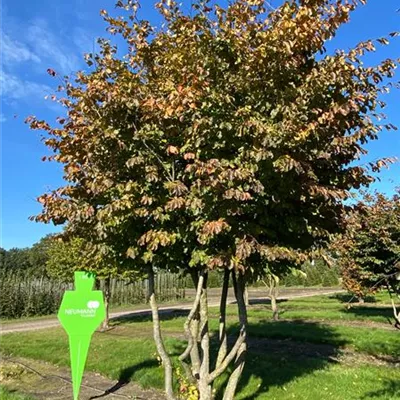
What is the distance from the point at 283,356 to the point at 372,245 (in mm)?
6828

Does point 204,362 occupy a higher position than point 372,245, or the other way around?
point 372,245

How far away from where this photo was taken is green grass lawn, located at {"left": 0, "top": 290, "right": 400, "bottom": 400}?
254 inches

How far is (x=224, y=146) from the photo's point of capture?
452 cm

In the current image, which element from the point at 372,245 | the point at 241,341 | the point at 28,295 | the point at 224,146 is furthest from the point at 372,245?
the point at 28,295

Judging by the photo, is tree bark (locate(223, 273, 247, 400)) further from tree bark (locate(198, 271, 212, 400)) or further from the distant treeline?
the distant treeline

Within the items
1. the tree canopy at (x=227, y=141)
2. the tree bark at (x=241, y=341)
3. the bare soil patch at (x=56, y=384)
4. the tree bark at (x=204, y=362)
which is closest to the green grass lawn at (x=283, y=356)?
the bare soil patch at (x=56, y=384)

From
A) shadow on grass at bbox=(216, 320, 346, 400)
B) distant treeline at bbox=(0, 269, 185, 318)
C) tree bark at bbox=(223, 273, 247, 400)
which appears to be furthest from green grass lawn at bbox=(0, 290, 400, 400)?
distant treeline at bbox=(0, 269, 185, 318)

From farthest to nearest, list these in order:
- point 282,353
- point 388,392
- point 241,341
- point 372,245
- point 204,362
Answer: point 372,245 < point 282,353 < point 388,392 < point 241,341 < point 204,362

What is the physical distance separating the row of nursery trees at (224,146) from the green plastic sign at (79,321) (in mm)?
769

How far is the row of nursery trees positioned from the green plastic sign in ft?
2.52

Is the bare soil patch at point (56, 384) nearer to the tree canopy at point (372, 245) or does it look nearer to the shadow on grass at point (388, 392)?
the shadow on grass at point (388, 392)

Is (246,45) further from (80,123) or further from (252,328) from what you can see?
(252,328)

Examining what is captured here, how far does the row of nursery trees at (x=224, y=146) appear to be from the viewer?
4312 mm

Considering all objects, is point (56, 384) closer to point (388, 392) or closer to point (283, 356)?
point (283, 356)
